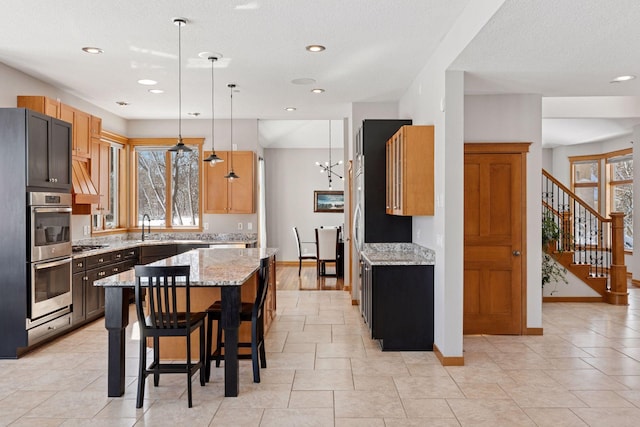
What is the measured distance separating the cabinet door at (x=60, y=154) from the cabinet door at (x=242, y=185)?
2882mm

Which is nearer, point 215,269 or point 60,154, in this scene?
point 215,269

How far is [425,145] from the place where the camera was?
4.65m

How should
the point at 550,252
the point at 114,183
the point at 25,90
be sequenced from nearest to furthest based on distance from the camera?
the point at 25,90, the point at 550,252, the point at 114,183

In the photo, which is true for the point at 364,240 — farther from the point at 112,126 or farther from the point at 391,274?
the point at 112,126

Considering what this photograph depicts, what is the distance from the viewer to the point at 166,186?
27.1ft

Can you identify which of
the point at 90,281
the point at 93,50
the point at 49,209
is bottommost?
the point at 90,281

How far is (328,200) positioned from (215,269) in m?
8.06

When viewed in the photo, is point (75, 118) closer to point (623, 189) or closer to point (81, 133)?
point (81, 133)

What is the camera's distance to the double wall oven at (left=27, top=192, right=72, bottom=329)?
4500 millimetres

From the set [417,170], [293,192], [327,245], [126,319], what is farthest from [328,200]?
[126,319]

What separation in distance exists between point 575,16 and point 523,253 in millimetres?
2777

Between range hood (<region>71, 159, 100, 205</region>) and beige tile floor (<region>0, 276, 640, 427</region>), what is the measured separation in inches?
60.8

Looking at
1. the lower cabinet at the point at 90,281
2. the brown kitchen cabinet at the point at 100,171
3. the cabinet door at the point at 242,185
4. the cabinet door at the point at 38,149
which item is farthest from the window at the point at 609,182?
the cabinet door at the point at 38,149

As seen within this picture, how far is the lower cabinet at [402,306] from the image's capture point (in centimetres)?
468
